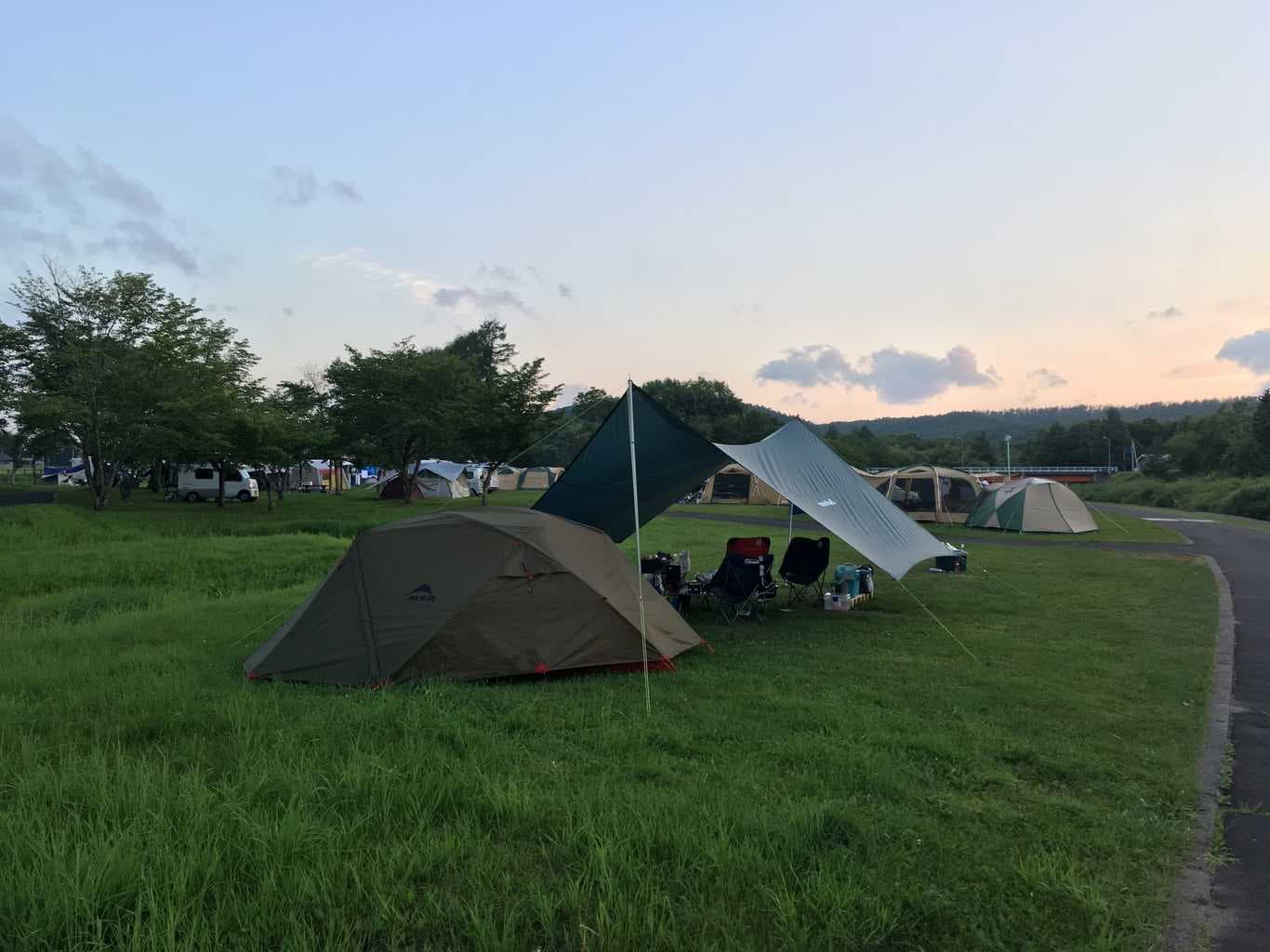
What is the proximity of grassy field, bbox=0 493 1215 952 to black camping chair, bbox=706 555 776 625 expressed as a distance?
1350mm

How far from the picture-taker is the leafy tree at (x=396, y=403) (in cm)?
2694

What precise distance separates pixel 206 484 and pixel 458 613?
32.3m

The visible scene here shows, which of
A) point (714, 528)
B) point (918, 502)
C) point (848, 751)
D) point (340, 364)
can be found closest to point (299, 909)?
point (848, 751)

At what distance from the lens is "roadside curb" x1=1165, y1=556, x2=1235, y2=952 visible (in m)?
2.73

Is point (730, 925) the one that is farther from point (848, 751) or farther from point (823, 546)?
point (823, 546)

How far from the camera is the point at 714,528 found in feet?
72.6

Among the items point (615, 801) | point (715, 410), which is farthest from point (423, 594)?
point (715, 410)

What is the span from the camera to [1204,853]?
332cm

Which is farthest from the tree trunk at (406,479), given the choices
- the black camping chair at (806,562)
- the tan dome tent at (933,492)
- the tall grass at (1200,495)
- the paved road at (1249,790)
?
the tall grass at (1200,495)

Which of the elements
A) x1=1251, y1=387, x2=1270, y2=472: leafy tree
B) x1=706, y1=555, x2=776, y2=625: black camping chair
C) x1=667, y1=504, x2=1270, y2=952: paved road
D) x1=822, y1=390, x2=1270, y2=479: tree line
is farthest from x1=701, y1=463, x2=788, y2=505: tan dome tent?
x1=1251, y1=387, x2=1270, y2=472: leafy tree

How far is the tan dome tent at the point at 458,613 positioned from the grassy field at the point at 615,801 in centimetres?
29

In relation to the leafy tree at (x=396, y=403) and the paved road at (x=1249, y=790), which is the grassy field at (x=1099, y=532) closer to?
the paved road at (x=1249, y=790)

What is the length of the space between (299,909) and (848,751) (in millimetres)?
2740

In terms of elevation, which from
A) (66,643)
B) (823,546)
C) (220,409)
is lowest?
(66,643)
